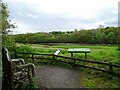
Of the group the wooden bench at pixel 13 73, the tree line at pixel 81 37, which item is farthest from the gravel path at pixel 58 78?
the tree line at pixel 81 37

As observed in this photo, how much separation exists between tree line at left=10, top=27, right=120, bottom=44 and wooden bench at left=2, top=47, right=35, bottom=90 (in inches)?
638

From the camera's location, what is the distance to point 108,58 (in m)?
18.3

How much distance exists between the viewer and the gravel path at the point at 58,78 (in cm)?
1156

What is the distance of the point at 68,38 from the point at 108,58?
39.5 ft

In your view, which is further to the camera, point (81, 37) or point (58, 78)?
point (81, 37)

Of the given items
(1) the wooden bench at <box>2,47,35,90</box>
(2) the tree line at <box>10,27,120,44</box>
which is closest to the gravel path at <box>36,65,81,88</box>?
(1) the wooden bench at <box>2,47,35,90</box>

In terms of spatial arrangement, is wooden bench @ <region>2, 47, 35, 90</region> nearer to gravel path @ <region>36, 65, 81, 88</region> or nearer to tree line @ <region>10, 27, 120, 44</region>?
gravel path @ <region>36, 65, 81, 88</region>

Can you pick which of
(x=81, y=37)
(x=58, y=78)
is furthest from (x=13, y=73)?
(x=81, y=37)

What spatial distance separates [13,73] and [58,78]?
3645mm

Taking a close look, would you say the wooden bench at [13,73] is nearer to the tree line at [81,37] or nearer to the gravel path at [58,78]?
the gravel path at [58,78]

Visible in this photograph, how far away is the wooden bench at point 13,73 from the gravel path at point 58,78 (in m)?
0.79

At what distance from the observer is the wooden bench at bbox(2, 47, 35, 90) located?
9.55m

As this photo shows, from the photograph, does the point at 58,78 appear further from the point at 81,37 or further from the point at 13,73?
the point at 81,37

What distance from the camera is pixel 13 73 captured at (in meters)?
9.92
